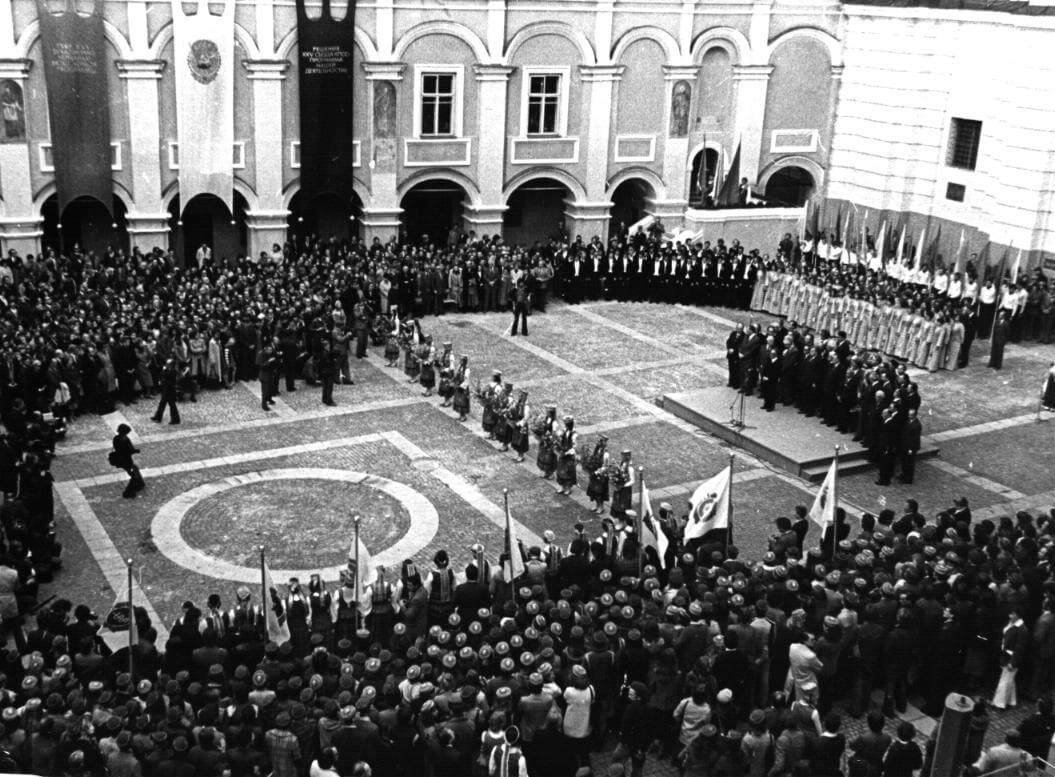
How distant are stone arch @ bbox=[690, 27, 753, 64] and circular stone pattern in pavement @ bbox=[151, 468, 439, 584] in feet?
69.8

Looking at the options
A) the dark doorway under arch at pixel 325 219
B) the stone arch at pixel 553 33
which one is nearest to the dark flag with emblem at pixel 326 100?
the dark doorway under arch at pixel 325 219

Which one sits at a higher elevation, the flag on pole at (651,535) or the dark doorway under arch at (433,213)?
the dark doorway under arch at (433,213)

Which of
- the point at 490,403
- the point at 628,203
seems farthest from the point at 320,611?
the point at 628,203

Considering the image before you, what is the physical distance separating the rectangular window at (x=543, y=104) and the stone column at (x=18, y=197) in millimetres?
13765

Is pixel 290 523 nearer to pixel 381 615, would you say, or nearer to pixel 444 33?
pixel 381 615

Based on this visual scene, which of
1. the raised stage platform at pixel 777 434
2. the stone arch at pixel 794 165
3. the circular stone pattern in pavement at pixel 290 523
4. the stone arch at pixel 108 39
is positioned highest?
the stone arch at pixel 108 39

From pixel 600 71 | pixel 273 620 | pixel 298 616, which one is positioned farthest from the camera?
pixel 600 71

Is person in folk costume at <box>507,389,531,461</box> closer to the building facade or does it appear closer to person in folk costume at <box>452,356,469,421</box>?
person in folk costume at <box>452,356,469,421</box>

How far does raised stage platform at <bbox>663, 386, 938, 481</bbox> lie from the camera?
73.8 feet

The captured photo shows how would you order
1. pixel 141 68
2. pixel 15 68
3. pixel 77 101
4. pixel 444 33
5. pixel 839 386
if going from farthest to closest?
1. pixel 444 33
2. pixel 141 68
3. pixel 77 101
4. pixel 15 68
5. pixel 839 386

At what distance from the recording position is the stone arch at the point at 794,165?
39469 mm

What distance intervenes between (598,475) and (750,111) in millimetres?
21724

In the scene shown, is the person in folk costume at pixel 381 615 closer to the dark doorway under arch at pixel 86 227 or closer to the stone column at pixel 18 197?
the stone column at pixel 18 197

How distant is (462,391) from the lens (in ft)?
79.6
